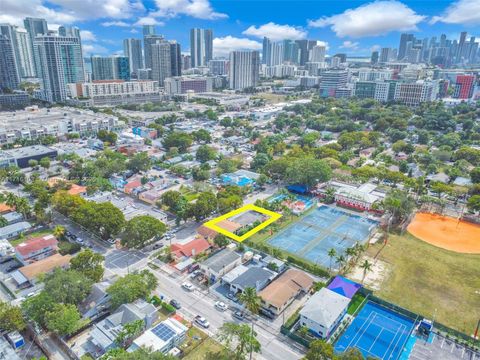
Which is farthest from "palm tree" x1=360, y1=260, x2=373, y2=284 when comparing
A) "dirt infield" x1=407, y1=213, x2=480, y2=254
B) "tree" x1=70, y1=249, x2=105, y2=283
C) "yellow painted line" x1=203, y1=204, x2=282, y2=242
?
"tree" x1=70, y1=249, x2=105, y2=283

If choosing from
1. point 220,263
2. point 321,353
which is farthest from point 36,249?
point 321,353

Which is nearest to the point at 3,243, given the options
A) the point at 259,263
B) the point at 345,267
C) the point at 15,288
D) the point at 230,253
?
the point at 15,288

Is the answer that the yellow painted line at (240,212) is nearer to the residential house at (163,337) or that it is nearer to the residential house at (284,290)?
the residential house at (284,290)

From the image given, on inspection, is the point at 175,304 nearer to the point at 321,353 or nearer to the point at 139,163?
the point at 321,353

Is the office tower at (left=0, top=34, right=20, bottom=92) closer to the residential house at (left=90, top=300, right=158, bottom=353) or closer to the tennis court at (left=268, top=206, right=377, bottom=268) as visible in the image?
the tennis court at (left=268, top=206, right=377, bottom=268)

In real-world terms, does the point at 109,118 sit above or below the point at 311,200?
above

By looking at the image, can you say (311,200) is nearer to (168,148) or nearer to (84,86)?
(168,148)

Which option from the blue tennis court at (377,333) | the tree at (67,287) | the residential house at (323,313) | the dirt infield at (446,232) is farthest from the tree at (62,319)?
the dirt infield at (446,232)
